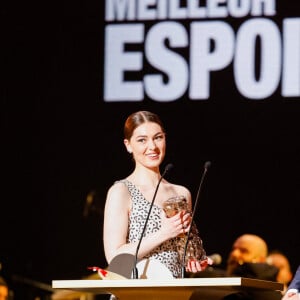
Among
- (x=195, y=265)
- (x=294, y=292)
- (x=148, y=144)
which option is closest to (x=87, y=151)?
Result: (x=148, y=144)

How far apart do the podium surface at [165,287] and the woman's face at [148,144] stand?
0.73 m

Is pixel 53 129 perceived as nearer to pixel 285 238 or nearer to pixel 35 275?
pixel 35 275

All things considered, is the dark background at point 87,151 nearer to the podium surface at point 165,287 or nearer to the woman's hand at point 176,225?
the woman's hand at point 176,225

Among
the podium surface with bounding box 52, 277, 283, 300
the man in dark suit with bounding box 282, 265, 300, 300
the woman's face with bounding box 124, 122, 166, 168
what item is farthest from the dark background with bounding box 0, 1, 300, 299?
the podium surface with bounding box 52, 277, 283, 300

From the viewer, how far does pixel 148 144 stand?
3.51 metres

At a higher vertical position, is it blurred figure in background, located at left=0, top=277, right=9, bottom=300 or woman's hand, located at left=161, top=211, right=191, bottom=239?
woman's hand, located at left=161, top=211, right=191, bottom=239

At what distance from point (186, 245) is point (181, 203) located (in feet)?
0.75

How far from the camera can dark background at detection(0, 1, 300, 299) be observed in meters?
6.92

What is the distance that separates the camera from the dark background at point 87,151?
6.92 meters

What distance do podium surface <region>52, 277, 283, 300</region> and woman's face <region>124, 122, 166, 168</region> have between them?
0.73 meters

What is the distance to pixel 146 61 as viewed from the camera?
694 cm

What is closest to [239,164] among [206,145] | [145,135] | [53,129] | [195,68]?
[206,145]

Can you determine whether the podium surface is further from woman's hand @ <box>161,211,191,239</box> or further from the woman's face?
the woman's face

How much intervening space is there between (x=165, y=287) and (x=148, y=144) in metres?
0.86
